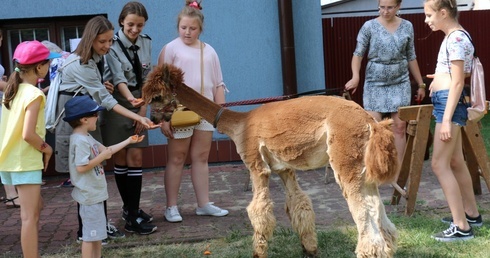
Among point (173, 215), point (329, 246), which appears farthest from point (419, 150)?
point (173, 215)

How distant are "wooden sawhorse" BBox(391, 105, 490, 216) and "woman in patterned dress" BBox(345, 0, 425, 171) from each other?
0.56m

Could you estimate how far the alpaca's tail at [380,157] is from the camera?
13.8 feet

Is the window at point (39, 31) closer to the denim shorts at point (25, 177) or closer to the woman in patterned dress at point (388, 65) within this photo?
the woman in patterned dress at point (388, 65)

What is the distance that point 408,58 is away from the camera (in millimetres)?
7102

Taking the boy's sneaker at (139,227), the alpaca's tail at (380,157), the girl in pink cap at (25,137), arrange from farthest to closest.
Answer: the boy's sneaker at (139,227), the girl in pink cap at (25,137), the alpaca's tail at (380,157)

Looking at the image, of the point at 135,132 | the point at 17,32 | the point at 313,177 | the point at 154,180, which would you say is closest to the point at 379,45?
the point at 313,177

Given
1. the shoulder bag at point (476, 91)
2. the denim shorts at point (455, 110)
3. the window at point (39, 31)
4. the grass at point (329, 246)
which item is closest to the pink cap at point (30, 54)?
the grass at point (329, 246)

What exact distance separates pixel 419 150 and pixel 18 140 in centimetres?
348

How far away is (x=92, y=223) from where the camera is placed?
474 centimetres

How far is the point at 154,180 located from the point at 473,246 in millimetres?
4765

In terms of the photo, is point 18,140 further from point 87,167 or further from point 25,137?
point 87,167

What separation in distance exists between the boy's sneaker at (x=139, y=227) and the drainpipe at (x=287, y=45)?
3.92 metres

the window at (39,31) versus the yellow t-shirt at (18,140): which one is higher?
the window at (39,31)

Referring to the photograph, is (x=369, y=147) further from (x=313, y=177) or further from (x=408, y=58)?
(x=313, y=177)
